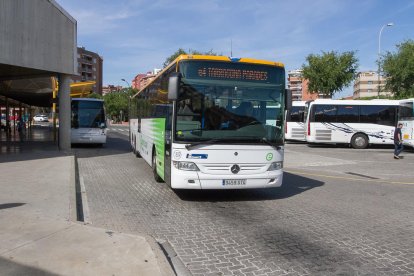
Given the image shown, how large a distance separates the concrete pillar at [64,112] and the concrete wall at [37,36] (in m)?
0.66

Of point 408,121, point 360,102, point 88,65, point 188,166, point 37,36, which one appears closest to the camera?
point 188,166

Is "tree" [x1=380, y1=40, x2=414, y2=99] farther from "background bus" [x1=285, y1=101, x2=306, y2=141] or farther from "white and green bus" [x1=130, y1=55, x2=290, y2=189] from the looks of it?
"white and green bus" [x1=130, y1=55, x2=290, y2=189]

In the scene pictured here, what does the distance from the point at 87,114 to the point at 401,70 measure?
2601 centimetres

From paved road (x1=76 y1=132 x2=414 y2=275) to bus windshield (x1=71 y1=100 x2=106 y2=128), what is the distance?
10949 mm

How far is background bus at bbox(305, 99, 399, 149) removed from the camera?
82.7 feet

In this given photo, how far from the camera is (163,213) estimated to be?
7.56 meters

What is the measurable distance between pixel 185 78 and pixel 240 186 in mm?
2381

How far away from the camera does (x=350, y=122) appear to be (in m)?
25.5

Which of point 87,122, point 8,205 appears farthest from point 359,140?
point 8,205

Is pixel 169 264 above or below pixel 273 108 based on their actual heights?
below

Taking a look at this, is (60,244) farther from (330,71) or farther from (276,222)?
(330,71)

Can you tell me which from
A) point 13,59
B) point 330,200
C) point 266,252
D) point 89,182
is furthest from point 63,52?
point 266,252

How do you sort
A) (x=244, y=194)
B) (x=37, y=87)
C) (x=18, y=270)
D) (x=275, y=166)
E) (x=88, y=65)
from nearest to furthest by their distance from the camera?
(x=18, y=270) → (x=275, y=166) → (x=244, y=194) → (x=37, y=87) → (x=88, y=65)

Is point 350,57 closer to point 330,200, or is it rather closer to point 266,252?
point 330,200
